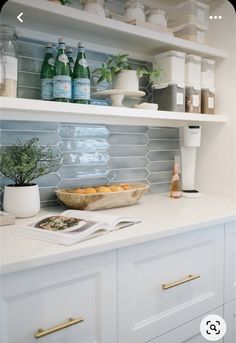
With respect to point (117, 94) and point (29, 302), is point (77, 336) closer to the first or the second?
point (29, 302)

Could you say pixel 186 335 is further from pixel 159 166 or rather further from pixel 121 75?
pixel 121 75

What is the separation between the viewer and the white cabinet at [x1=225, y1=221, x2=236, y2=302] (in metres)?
1.48

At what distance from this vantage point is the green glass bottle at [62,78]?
1.38 meters

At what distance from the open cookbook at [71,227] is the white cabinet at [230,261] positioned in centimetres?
46

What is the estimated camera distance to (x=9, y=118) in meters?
1.45

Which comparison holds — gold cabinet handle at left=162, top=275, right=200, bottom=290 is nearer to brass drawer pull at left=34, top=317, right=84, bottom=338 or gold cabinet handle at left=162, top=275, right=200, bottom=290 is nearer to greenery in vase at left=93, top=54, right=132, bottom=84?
brass drawer pull at left=34, top=317, right=84, bottom=338

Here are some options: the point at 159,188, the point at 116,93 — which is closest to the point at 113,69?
the point at 116,93

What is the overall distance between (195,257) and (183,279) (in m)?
0.10

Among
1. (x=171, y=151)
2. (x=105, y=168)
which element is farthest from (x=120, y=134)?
(x=171, y=151)

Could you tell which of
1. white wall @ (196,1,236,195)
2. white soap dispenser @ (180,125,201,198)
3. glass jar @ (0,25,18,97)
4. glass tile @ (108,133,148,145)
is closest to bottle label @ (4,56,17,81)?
glass jar @ (0,25,18,97)

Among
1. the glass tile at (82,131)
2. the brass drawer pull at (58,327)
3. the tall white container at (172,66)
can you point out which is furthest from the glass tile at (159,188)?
the brass drawer pull at (58,327)

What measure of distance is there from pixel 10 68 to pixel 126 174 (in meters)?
0.87

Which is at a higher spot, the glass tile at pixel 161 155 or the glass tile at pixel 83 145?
the glass tile at pixel 83 145

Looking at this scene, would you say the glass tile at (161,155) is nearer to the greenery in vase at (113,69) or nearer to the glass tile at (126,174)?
the glass tile at (126,174)
